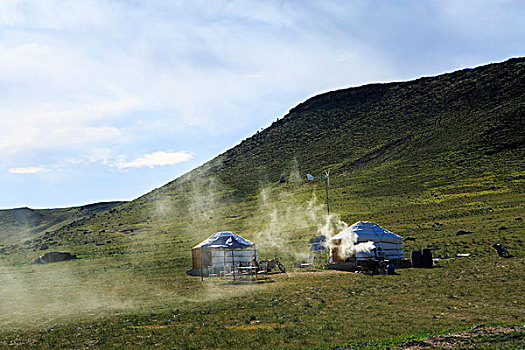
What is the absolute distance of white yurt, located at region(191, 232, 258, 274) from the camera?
106ft

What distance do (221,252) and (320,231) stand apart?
21.3 m

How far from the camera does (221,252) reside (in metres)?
35.8

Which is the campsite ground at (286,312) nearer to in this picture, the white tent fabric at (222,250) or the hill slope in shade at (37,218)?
the white tent fabric at (222,250)

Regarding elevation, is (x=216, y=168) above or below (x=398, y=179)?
above

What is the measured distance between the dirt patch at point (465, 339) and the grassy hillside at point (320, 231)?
0.79m

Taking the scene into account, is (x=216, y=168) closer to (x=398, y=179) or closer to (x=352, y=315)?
(x=398, y=179)

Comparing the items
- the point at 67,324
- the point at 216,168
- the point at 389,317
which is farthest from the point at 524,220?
the point at 216,168

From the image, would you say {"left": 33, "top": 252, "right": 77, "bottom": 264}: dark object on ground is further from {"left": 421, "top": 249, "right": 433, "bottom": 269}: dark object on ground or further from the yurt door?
{"left": 421, "top": 249, "right": 433, "bottom": 269}: dark object on ground

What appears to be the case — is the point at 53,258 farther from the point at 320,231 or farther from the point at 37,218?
the point at 37,218

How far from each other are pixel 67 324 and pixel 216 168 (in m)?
96.4

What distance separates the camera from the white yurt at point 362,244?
3080 centimetres

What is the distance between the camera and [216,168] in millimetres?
111250

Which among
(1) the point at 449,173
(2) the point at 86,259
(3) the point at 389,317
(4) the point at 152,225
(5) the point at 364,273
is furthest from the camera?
(4) the point at 152,225

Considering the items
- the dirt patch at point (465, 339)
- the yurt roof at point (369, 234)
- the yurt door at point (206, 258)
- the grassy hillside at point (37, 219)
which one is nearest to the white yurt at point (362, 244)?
the yurt roof at point (369, 234)
